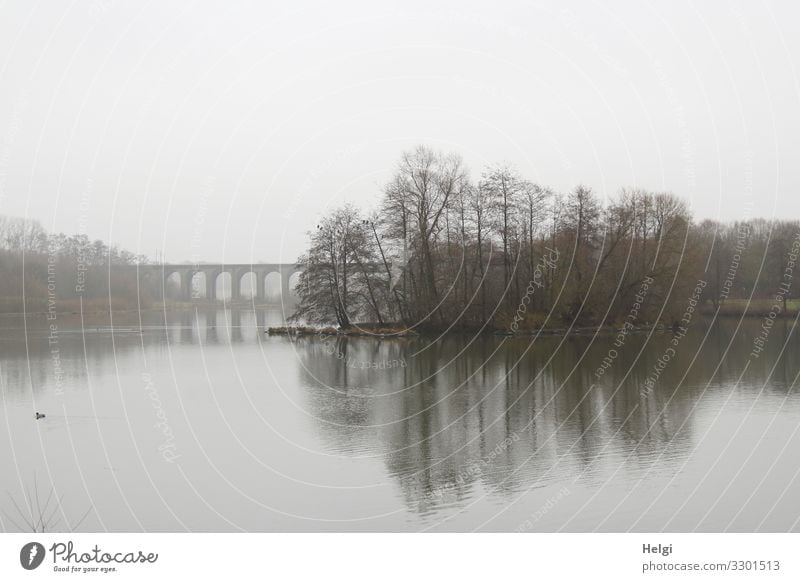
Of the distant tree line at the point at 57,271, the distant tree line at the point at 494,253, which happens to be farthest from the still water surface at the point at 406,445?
the distant tree line at the point at 57,271

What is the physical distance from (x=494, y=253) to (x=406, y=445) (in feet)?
105

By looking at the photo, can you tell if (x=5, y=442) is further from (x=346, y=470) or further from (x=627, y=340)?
(x=627, y=340)

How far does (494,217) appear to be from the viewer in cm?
4578

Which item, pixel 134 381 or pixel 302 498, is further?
pixel 134 381

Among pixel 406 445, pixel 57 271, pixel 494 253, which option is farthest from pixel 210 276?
pixel 406 445

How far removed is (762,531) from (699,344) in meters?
29.3

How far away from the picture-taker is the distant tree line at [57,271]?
51.8 m

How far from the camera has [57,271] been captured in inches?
2435

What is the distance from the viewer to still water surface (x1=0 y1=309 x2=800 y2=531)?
1093 centimetres

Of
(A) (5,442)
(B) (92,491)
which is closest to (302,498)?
(B) (92,491)

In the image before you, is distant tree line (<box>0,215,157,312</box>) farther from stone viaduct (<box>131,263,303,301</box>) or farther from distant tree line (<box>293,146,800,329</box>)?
distant tree line (<box>293,146,800,329</box>)

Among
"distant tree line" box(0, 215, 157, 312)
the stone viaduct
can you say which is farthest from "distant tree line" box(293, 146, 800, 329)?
the stone viaduct

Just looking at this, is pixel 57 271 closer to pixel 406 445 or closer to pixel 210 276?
pixel 210 276

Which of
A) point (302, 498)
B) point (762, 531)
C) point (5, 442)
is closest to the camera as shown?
point (762, 531)
